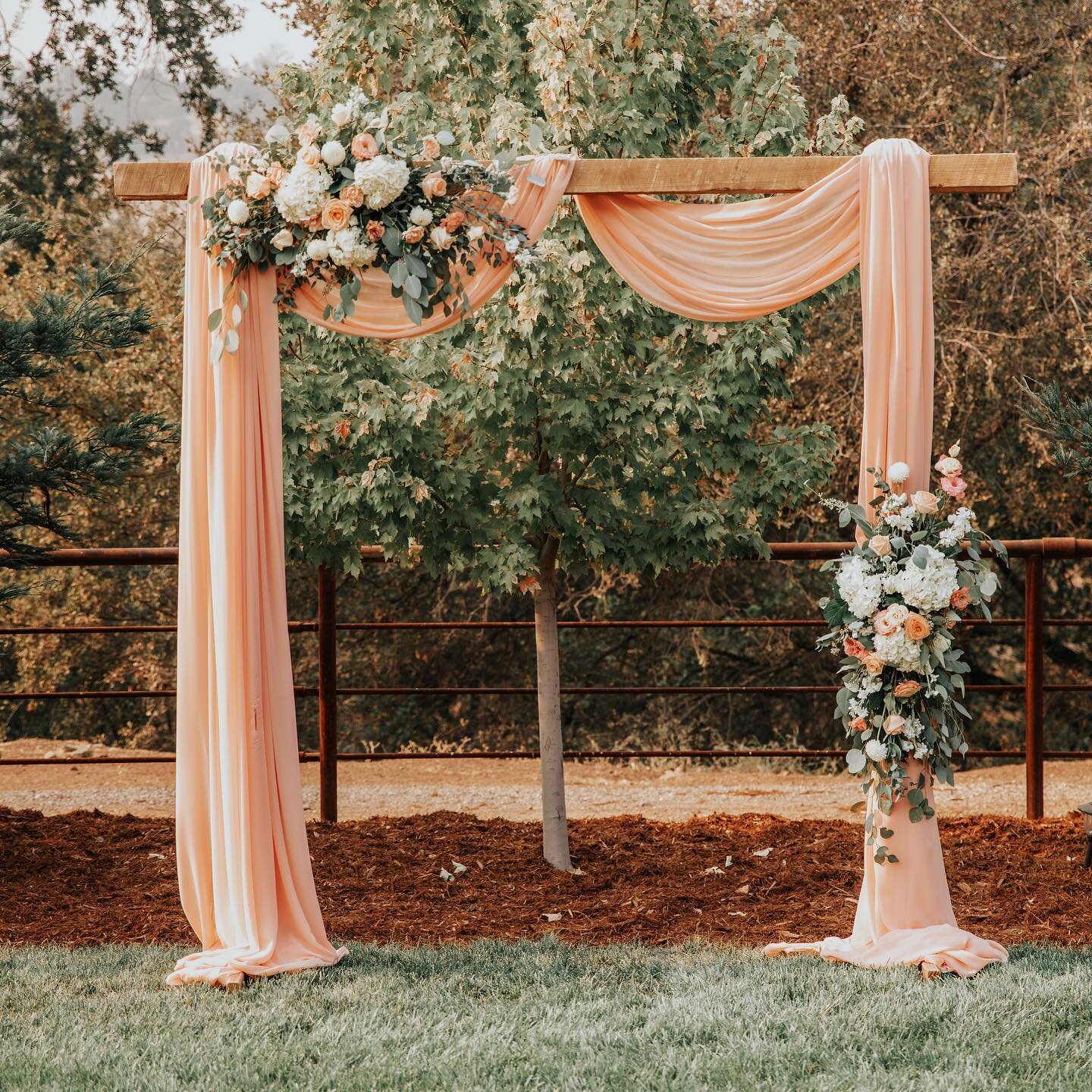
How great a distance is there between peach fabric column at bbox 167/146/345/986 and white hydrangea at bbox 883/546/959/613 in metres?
2.03

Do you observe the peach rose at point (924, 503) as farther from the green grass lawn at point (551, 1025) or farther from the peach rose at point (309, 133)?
the peach rose at point (309, 133)

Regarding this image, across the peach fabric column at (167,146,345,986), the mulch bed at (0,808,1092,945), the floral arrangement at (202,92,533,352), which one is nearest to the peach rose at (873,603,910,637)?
the mulch bed at (0,808,1092,945)

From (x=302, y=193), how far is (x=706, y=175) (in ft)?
4.42

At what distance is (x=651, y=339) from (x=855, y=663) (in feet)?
5.77

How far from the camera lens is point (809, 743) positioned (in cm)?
1206

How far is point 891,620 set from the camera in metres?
4.11

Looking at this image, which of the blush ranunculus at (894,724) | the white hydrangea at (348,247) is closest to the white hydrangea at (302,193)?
the white hydrangea at (348,247)

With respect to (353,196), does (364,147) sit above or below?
above

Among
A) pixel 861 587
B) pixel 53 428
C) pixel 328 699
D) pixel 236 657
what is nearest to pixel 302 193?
pixel 236 657

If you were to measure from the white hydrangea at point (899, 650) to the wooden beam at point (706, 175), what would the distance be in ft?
5.00

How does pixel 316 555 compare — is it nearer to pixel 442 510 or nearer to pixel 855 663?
pixel 442 510

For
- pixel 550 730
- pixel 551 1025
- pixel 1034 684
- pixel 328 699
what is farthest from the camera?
pixel 1034 684

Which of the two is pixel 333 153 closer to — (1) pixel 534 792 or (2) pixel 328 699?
(2) pixel 328 699

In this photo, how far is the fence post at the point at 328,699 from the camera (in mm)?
6172
